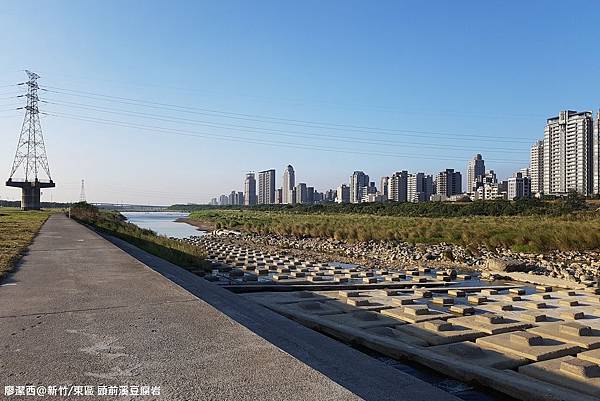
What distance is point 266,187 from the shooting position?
589 feet

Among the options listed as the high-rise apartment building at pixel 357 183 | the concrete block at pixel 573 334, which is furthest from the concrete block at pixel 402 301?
the high-rise apartment building at pixel 357 183

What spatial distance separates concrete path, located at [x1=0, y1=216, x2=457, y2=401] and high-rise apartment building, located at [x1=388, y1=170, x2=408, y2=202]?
130 meters

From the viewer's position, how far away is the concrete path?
152 inches

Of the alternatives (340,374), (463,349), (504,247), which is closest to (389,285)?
(463,349)

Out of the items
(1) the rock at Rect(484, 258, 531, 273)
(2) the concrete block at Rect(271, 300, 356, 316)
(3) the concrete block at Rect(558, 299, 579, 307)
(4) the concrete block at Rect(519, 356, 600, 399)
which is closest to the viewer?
(4) the concrete block at Rect(519, 356, 600, 399)

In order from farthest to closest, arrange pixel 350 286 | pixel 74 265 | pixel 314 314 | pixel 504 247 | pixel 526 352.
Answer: pixel 504 247, pixel 350 286, pixel 74 265, pixel 314 314, pixel 526 352

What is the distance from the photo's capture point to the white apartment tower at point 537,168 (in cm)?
11226

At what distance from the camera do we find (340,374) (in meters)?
4.47

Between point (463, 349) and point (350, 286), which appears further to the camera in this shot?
point (350, 286)

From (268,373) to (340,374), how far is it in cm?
75

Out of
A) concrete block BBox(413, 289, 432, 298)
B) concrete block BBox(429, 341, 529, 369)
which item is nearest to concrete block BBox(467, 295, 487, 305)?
concrete block BBox(413, 289, 432, 298)

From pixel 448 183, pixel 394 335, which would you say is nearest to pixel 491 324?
pixel 394 335

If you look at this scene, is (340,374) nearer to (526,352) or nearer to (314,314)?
(526,352)

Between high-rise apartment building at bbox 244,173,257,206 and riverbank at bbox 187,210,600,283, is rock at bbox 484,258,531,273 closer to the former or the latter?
riverbank at bbox 187,210,600,283
